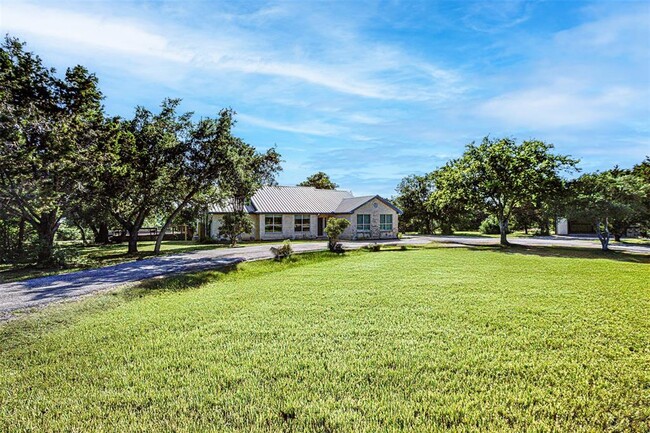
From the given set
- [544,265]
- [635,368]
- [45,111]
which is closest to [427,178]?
[544,265]

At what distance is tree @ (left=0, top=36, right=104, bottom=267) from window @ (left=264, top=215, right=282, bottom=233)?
54.7 ft

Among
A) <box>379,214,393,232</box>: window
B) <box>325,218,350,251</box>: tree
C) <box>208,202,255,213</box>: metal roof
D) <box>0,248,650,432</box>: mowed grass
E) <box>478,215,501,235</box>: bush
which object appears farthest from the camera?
<box>478,215,501,235</box>: bush

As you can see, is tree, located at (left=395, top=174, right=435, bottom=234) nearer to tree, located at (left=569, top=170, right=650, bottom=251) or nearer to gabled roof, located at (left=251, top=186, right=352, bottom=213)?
gabled roof, located at (left=251, top=186, right=352, bottom=213)

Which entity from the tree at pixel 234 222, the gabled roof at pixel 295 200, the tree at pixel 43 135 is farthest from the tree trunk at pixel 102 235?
the tree at pixel 43 135

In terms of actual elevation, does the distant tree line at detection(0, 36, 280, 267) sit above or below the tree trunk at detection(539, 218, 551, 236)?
above

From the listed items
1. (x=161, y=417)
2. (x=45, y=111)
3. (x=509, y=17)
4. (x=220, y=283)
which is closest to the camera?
(x=161, y=417)

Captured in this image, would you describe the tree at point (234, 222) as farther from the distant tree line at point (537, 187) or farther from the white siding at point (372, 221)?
the distant tree line at point (537, 187)

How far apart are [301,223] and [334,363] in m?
29.1

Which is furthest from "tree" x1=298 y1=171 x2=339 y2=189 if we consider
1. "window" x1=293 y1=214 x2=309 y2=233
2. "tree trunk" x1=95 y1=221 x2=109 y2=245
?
"tree trunk" x1=95 y1=221 x2=109 y2=245

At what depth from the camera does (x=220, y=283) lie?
11.4m

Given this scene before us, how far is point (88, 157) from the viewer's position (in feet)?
51.4

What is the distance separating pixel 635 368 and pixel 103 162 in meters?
18.9

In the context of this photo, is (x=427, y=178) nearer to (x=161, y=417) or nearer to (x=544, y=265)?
(x=544, y=265)

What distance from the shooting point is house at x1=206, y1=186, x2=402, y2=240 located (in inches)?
1241
